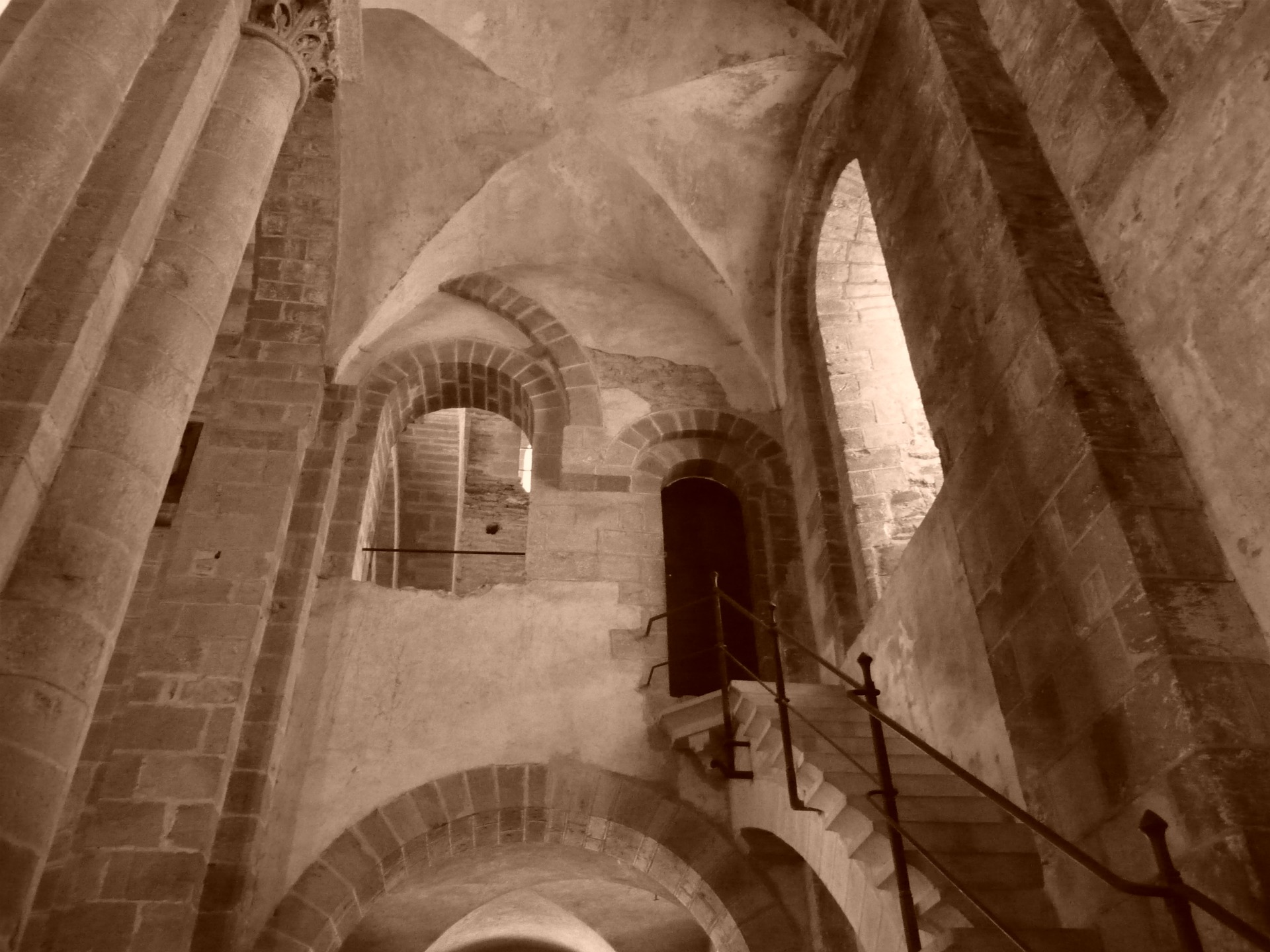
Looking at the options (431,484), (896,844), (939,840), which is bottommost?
(896,844)

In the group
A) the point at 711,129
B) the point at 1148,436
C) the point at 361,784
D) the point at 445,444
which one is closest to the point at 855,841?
the point at 1148,436

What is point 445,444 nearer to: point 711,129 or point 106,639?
point 711,129

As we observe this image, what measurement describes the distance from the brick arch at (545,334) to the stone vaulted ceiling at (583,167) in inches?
4.8

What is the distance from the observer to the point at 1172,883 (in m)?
2.46

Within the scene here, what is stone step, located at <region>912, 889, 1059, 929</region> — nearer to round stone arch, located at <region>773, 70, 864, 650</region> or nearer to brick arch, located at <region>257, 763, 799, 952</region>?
brick arch, located at <region>257, 763, 799, 952</region>

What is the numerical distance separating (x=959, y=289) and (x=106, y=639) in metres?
4.14

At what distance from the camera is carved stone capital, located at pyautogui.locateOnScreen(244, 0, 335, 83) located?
4957mm

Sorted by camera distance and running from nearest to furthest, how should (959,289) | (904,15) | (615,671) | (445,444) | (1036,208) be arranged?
(1036,208), (959,289), (904,15), (615,671), (445,444)

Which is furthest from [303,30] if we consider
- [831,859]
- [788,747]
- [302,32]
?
[831,859]

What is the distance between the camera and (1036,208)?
498 cm

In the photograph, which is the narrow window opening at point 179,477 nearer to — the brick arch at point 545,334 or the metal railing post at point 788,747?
the brick arch at point 545,334

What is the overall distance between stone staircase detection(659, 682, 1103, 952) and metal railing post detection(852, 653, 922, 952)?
87 millimetres

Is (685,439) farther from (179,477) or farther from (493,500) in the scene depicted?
(493,500)

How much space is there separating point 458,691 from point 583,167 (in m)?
4.43
